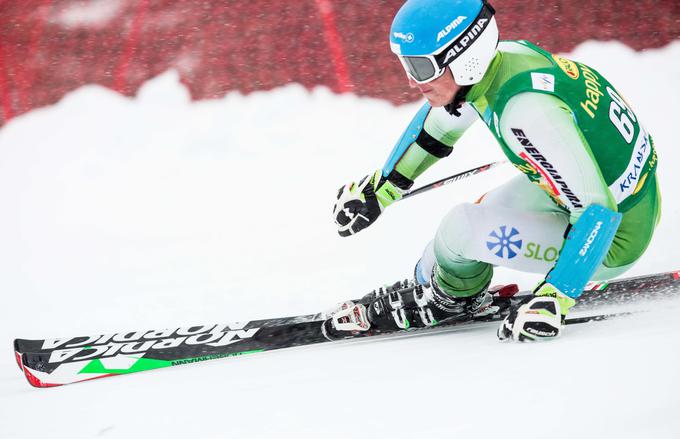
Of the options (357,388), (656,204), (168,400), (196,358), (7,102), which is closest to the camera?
(357,388)

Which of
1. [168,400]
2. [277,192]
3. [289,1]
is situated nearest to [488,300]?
[168,400]

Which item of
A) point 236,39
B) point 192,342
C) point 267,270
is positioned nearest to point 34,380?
point 192,342

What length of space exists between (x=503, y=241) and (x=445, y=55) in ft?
2.46

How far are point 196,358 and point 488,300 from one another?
129cm

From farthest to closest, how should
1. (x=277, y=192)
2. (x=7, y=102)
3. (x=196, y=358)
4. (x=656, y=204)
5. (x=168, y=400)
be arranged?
(x=7, y=102), (x=277, y=192), (x=196, y=358), (x=656, y=204), (x=168, y=400)

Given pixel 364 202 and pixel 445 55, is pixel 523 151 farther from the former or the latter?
pixel 364 202

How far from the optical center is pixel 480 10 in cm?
226

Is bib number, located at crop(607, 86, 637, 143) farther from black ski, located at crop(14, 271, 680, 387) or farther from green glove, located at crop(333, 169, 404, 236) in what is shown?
green glove, located at crop(333, 169, 404, 236)

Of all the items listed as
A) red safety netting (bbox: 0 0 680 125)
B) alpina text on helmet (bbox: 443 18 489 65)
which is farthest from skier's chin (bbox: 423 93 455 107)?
red safety netting (bbox: 0 0 680 125)

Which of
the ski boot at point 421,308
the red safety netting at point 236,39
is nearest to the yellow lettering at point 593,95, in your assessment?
the ski boot at point 421,308

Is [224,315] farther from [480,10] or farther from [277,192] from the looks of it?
[480,10]

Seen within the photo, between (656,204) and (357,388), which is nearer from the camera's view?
(357,388)

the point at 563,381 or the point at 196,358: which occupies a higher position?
the point at 563,381

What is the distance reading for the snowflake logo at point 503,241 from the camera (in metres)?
2.51
